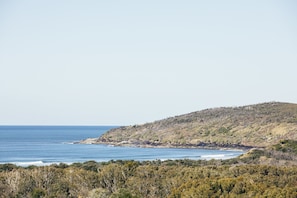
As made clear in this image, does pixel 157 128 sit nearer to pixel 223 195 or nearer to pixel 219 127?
pixel 219 127

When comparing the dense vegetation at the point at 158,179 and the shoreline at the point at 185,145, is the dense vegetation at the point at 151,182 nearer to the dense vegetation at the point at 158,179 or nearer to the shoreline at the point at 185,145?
the dense vegetation at the point at 158,179

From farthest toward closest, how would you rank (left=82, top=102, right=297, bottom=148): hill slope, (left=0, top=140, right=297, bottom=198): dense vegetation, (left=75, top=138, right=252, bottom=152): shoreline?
(left=82, top=102, right=297, bottom=148): hill slope
(left=75, top=138, right=252, bottom=152): shoreline
(left=0, top=140, right=297, bottom=198): dense vegetation

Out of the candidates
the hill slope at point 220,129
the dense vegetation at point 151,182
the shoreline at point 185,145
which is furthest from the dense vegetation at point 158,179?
the hill slope at point 220,129

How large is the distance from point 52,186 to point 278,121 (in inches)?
4427

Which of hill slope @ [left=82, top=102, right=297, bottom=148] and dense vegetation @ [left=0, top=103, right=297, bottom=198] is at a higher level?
hill slope @ [left=82, top=102, right=297, bottom=148]

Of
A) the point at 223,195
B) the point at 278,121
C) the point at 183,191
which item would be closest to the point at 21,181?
the point at 183,191

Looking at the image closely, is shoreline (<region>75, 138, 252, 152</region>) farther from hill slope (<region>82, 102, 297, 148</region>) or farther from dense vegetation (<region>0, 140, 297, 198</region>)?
dense vegetation (<region>0, 140, 297, 198</region>)

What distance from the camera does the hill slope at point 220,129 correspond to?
147 meters

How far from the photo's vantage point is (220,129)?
536 ft

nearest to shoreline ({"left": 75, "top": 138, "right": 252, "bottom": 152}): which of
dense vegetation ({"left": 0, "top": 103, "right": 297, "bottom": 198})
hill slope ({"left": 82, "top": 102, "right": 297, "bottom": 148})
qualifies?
hill slope ({"left": 82, "top": 102, "right": 297, "bottom": 148})

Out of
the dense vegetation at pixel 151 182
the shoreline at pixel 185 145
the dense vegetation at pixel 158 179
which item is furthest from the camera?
the shoreline at pixel 185 145

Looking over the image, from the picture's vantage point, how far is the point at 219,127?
544ft

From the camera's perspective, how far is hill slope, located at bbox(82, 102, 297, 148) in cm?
14662

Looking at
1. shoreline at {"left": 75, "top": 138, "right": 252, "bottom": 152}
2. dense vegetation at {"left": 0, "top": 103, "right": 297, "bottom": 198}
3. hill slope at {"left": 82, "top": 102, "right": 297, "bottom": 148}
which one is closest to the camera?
dense vegetation at {"left": 0, "top": 103, "right": 297, "bottom": 198}
